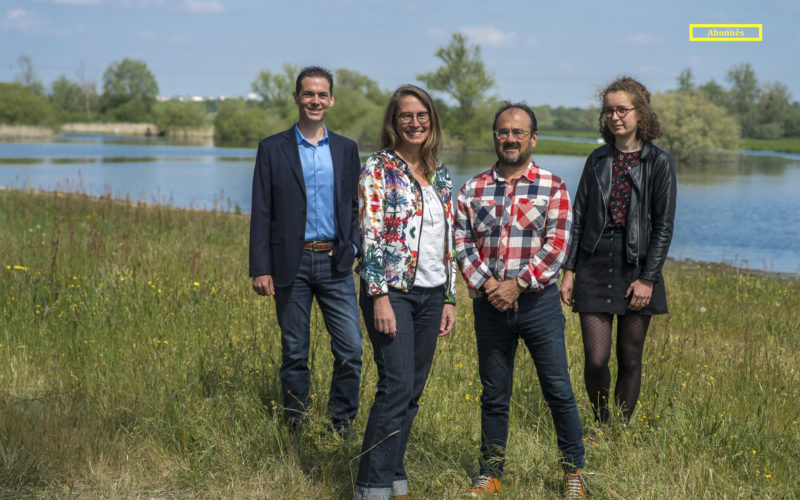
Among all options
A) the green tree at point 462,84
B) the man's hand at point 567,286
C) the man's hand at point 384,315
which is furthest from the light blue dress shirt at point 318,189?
the green tree at point 462,84

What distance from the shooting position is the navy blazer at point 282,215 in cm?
380

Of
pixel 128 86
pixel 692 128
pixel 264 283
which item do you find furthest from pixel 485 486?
pixel 128 86

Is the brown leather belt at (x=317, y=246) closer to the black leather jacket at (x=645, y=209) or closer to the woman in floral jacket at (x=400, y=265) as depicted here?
the woman in floral jacket at (x=400, y=265)

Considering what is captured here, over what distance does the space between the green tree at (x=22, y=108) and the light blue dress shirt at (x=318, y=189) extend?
343 ft

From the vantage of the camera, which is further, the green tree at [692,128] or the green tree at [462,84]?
the green tree at [462,84]

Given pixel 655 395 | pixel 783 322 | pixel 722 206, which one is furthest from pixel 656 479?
pixel 722 206

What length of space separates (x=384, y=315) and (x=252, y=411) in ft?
5.22

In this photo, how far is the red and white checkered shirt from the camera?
3.10 meters

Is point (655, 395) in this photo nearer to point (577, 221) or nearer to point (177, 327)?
point (577, 221)

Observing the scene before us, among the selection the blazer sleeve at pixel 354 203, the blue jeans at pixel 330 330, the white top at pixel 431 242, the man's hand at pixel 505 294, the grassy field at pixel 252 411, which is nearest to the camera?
the white top at pixel 431 242

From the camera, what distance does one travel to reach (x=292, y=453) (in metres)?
3.58

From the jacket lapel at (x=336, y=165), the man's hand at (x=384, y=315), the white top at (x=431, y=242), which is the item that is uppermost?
the jacket lapel at (x=336, y=165)

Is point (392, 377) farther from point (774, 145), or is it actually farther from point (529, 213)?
point (774, 145)

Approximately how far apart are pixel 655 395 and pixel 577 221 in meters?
1.41
